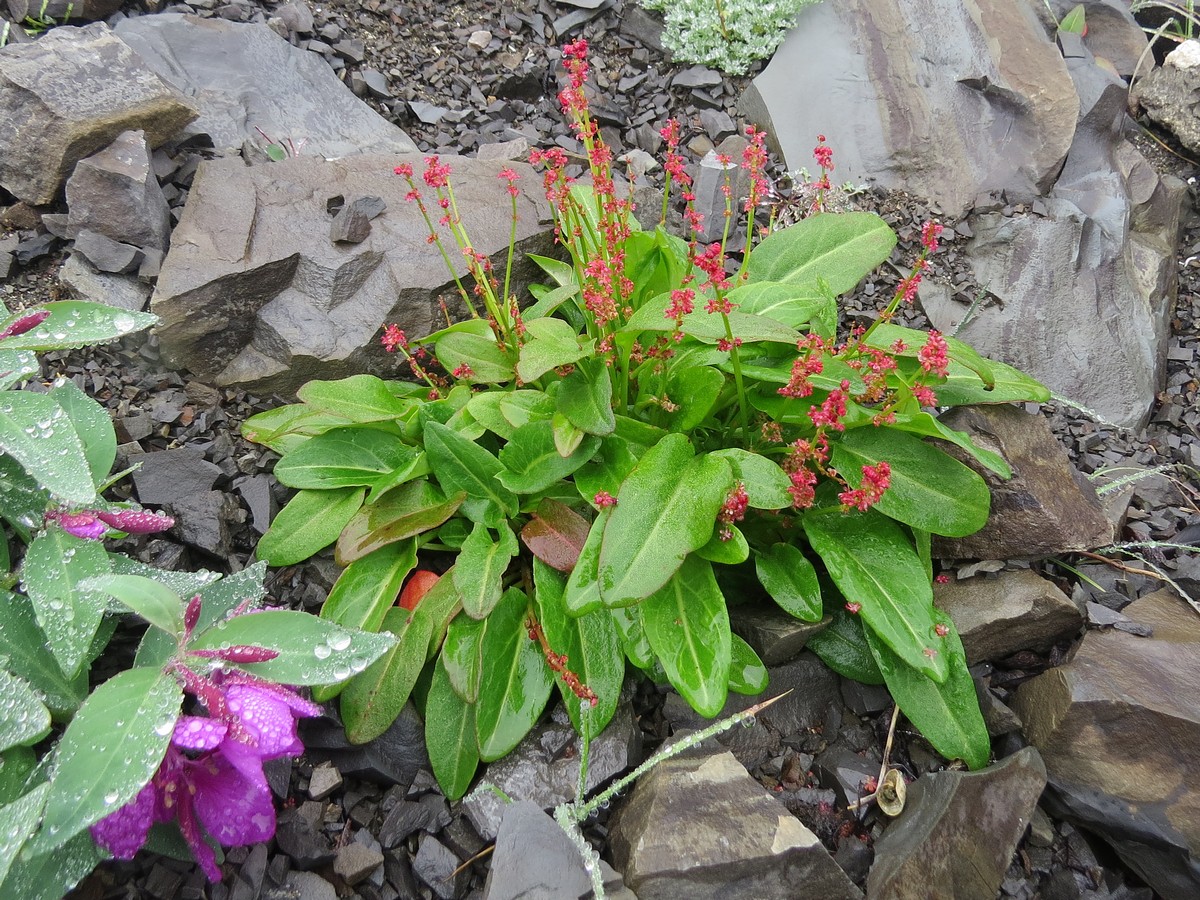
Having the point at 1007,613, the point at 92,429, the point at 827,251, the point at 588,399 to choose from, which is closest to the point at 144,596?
the point at 92,429

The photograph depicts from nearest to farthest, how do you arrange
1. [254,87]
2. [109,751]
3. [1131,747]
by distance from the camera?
[109,751]
[1131,747]
[254,87]

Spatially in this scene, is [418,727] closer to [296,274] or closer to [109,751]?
[109,751]

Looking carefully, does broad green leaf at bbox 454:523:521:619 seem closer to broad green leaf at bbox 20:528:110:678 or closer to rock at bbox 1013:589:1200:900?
broad green leaf at bbox 20:528:110:678

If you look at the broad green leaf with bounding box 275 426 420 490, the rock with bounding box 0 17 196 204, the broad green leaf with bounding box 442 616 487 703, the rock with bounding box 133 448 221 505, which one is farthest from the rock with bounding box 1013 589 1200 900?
the rock with bounding box 0 17 196 204

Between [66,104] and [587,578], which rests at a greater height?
[66,104]

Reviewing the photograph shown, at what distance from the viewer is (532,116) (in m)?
4.11

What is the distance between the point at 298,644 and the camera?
179 cm

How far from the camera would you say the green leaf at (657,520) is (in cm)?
199

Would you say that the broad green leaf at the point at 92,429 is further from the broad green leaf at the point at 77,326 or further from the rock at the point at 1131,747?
the rock at the point at 1131,747

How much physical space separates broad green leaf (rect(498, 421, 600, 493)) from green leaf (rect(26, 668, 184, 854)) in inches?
39.4

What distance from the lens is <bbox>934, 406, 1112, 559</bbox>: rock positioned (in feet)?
8.09

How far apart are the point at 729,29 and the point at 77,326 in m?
3.33

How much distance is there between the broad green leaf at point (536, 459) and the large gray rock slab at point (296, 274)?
906 millimetres

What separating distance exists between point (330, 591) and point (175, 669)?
842 millimetres
